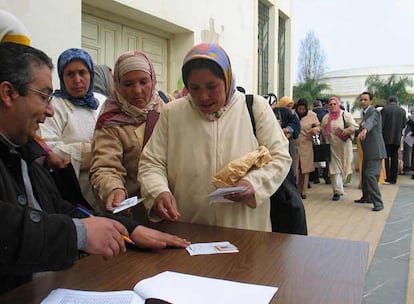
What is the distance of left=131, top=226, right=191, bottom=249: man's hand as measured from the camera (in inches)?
61.0

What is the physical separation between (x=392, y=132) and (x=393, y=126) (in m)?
0.14

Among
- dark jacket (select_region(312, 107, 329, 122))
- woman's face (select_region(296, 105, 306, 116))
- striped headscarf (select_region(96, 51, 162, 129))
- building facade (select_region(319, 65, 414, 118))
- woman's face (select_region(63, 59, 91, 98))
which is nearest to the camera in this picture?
striped headscarf (select_region(96, 51, 162, 129))

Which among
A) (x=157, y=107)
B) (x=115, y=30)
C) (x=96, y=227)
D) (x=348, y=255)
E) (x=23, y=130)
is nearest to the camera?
(x=96, y=227)

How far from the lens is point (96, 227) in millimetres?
1193

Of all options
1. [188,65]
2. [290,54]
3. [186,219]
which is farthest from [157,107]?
[290,54]

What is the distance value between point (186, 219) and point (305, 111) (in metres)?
6.36

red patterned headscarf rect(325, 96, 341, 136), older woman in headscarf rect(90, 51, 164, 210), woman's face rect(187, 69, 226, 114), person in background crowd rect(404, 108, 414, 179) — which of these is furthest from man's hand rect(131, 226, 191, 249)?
person in background crowd rect(404, 108, 414, 179)

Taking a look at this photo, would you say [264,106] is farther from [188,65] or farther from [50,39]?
[50,39]

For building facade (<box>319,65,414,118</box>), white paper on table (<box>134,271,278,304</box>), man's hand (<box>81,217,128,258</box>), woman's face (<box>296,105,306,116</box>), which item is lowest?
white paper on table (<box>134,271,278,304</box>)

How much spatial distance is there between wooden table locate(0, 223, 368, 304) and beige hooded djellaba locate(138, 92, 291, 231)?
0.22m

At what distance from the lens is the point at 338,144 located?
24.4 ft

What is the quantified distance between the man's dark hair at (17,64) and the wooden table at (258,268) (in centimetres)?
59

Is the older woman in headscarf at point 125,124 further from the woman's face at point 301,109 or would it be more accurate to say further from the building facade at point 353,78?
the building facade at point 353,78

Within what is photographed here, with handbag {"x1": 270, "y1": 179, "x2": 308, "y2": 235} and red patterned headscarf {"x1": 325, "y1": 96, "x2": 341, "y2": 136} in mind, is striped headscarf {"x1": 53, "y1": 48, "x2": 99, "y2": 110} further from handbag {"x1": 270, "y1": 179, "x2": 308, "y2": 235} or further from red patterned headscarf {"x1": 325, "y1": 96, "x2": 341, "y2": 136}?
red patterned headscarf {"x1": 325, "y1": 96, "x2": 341, "y2": 136}
